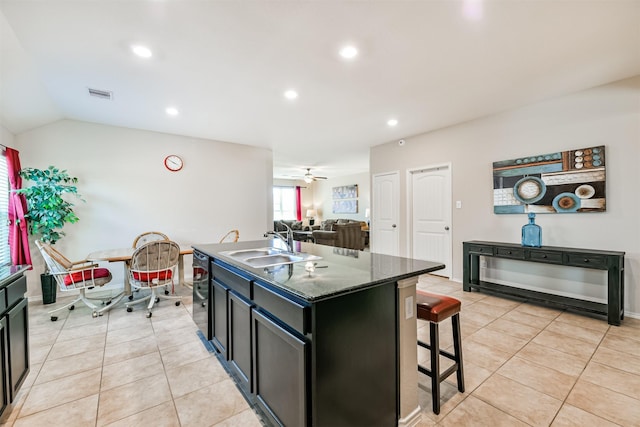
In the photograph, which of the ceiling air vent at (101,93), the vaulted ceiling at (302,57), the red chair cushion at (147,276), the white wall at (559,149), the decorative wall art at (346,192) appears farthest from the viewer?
the decorative wall art at (346,192)

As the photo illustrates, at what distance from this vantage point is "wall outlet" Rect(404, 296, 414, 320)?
1533 millimetres

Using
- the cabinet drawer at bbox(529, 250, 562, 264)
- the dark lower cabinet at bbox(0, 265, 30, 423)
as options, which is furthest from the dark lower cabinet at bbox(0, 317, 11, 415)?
the cabinet drawer at bbox(529, 250, 562, 264)

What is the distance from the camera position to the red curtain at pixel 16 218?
339 centimetres

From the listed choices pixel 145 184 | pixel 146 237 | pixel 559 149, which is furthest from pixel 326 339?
pixel 145 184

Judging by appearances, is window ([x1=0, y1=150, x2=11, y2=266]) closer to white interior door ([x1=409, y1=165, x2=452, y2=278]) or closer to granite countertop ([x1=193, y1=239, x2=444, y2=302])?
granite countertop ([x1=193, y1=239, x2=444, y2=302])

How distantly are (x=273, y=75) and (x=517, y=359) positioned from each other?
11.0ft

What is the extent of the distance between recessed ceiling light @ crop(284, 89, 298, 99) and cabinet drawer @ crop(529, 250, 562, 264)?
11.3 ft

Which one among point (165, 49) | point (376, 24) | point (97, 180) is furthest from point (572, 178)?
point (97, 180)

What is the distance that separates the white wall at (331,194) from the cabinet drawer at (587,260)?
22.1ft

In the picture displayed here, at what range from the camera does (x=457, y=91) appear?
3.19m

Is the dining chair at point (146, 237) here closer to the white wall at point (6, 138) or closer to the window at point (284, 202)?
the white wall at point (6, 138)

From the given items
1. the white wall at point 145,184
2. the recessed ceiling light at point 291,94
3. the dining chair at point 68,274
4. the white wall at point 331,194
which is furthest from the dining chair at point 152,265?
the white wall at point 331,194

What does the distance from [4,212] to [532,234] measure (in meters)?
6.52

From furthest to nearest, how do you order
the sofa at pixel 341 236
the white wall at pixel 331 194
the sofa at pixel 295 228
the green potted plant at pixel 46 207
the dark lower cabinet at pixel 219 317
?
the white wall at pixel 331 194
the sofa at pixel 295 228
the sofa at pixel 341 236
the green potted plant at pixel 46 207
the dark lower cabinet at pixel 219 317
